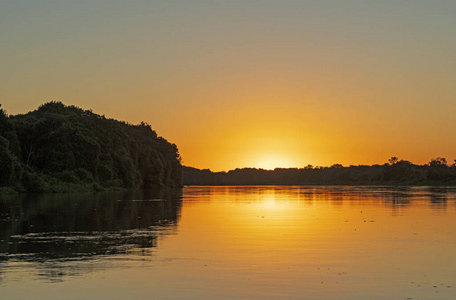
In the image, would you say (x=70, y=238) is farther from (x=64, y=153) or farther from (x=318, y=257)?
(x=64, y=153)

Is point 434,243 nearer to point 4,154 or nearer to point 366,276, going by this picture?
point 366,276

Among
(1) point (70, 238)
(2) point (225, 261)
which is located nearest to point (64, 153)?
(1) point (70, 238)

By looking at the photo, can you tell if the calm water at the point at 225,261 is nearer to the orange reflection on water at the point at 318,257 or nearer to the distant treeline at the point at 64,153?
the orange reflection on water at the point at 318,257

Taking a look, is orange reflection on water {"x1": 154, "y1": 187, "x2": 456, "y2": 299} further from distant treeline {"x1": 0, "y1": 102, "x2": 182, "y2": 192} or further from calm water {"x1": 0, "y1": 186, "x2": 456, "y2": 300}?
distant treeline {"x1": 0, "y1": 102, "x2": 182, "y2": 192}

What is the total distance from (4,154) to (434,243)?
6413 cm

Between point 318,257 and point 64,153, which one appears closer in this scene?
point 318,257

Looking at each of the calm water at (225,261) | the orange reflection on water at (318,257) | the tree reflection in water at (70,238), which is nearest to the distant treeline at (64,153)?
the tree reflection in water at (70,238)

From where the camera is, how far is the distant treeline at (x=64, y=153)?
88.1 m

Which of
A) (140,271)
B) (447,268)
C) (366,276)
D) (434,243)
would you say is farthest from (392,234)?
(140,271)

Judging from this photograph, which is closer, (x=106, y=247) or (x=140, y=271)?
(x=140, y=271)

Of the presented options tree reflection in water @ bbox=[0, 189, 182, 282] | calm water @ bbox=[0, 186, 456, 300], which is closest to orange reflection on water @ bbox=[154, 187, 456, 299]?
calm water @ bbox=[0, 186, 456, 300]

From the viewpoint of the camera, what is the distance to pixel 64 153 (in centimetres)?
10738

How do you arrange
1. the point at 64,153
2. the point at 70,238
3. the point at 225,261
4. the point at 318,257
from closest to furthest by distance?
the point at 225,261 → the point at 318,257 → the point at 70,238 → the point at 64,153

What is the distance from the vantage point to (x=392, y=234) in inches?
1097
